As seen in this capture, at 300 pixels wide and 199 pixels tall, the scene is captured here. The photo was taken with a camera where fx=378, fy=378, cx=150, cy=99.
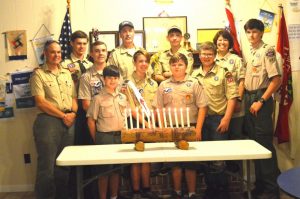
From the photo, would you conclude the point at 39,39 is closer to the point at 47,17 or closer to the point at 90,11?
the point at 47,17

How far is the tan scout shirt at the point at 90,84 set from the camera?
11.7ft

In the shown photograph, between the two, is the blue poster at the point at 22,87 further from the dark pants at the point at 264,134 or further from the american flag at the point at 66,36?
the dark pants at the point at 264,134

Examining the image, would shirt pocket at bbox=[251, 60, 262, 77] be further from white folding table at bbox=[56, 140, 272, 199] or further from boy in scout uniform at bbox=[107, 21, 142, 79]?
boy in scout uniform at bbox=[107, 21, 142, 79]

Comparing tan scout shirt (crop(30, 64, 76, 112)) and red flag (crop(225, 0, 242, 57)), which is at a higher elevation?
red flag (crop(225, 0, 242, 57))

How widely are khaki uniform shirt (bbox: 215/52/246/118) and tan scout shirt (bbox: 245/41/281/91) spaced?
0.28 feet

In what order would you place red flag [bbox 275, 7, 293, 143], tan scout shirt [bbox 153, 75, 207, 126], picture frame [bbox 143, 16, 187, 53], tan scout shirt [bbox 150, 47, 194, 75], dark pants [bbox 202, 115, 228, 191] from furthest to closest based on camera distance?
picture frame [bbox 143, 16, 187, 53] → red flag [bbox 275, 7, 293, 143] → tan scout shirt [bbox 150, 47, 194, 75] → dark pants [bbox 202, 115, 228, 191] → tan scout shirt [bbox 153, 75, 207, 126]

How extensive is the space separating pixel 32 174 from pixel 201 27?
2.49 metres

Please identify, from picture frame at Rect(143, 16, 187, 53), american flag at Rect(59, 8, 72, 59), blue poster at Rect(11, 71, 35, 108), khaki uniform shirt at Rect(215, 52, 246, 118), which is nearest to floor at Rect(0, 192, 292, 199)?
blue poster at Rect(11, 71, 35, 108)

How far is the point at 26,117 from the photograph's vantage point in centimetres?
415

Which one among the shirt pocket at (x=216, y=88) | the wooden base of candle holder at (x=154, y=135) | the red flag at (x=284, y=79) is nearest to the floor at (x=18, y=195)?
the wooden base of candle holder at (x=154, y=135)

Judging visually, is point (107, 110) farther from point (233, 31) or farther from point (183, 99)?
point (233, 31)

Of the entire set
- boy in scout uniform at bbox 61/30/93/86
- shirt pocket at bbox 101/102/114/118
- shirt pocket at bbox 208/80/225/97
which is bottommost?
shirt pocket at bbox 101/102/114/118

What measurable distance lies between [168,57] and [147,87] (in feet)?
1.40

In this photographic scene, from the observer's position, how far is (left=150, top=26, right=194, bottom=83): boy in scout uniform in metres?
3.76
